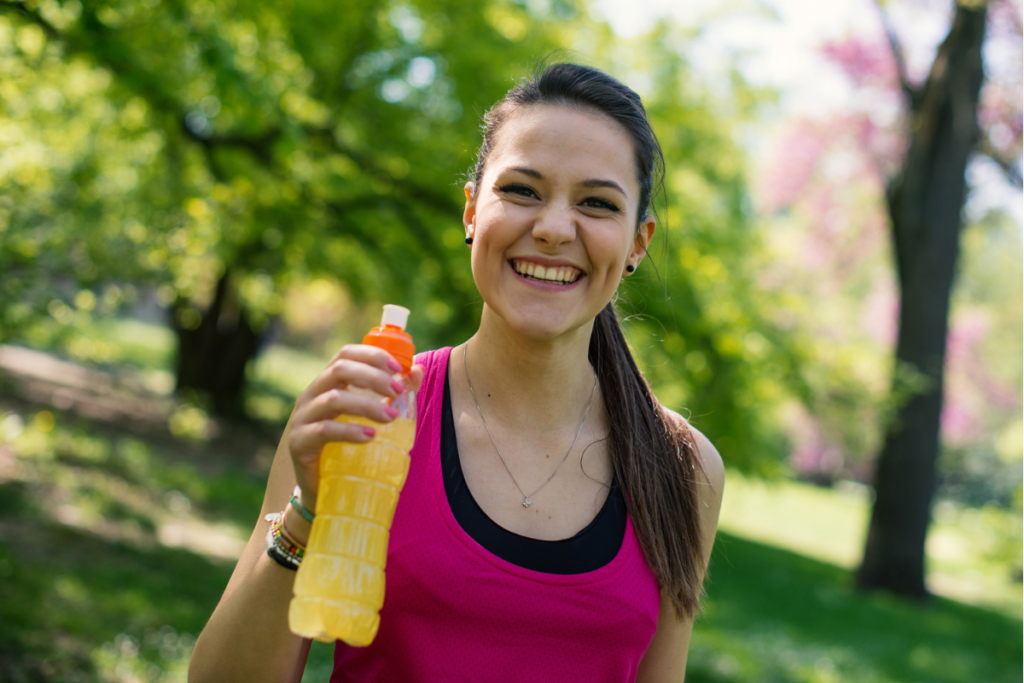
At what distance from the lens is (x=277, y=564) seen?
5.26 feet

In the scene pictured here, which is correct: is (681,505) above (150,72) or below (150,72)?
below

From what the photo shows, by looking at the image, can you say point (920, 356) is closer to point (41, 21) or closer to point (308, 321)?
point (41, 21)

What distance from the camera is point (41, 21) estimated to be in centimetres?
614

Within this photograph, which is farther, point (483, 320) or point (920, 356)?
point (920, 356)

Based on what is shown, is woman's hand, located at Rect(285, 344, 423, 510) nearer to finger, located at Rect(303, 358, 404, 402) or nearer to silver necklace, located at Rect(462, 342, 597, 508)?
finger, located at Rect(303, 358, 404, 402)

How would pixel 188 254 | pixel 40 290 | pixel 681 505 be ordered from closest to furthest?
pixel 681 505 < pixel 40 290 < pixel 188 254

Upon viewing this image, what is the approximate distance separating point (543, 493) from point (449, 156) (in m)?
8.18

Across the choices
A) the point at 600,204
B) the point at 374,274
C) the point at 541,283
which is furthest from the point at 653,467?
the point at 374,274

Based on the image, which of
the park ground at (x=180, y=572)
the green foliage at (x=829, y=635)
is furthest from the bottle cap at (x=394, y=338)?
the green foliage at (x=829, y=635)

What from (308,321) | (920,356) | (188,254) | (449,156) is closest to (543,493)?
(188,254)

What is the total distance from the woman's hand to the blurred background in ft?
5.12

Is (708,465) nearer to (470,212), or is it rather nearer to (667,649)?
(667,649)

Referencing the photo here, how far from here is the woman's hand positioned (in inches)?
57.2

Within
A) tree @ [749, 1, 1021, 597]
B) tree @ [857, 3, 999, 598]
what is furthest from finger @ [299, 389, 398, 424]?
tree @ [857, 3, 999, 598]
